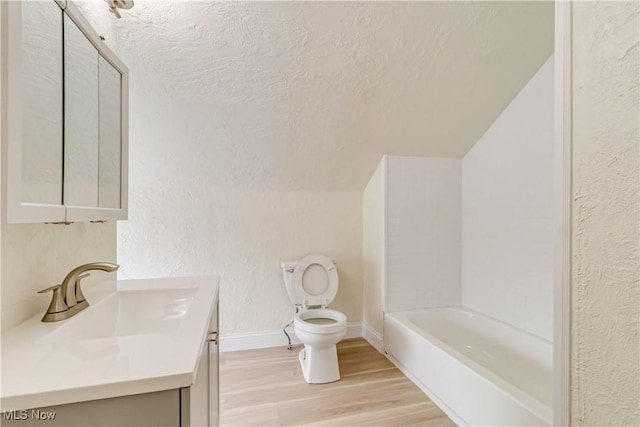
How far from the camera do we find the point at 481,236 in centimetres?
243

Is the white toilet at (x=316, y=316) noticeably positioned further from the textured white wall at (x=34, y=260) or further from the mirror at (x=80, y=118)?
the mirror at (x=80, y=118)

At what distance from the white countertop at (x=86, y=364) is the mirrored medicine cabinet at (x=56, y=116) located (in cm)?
29

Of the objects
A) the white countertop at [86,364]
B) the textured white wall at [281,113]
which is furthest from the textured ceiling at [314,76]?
the white countertop at [86,364]

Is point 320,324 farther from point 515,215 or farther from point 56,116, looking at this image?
point 56,116

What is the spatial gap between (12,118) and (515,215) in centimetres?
258

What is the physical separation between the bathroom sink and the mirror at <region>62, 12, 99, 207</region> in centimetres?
36

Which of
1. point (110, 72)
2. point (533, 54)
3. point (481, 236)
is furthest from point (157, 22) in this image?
point (481, 236)

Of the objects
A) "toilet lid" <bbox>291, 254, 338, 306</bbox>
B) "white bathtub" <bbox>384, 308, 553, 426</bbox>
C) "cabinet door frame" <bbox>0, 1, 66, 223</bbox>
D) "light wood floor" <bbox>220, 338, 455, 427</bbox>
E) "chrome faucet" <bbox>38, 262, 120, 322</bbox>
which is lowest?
"light wood floor" <bbox>220, 338, 455, 427</bbox>

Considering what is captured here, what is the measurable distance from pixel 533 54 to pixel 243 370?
116 inches

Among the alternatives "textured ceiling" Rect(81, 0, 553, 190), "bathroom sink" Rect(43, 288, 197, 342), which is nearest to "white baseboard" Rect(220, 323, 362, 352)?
"textured ceiling" Rect(81, 0, 553, 190)

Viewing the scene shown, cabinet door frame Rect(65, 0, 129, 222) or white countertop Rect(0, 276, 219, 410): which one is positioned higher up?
cabinet door frame Rect(65, 0, 129, 222)

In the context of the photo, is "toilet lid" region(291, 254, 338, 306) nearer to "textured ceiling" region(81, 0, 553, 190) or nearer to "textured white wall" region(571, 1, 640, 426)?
"textured ceiling" region(81, 0, 553, 190)

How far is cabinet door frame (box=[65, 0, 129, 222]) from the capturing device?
0.93m

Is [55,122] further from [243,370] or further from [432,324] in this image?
[432,324]
